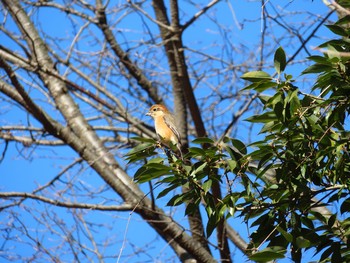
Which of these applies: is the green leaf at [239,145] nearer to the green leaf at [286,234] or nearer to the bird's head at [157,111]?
the green leaf at [286,234]

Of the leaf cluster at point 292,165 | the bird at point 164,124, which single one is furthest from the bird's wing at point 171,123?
the leaf cluster at point 292,165

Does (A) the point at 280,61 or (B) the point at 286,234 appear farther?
(A) the point at 280,61

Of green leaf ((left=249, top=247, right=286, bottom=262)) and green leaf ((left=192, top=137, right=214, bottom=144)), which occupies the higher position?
green leaf ((left=192, top=137, right=214, bottom=144))

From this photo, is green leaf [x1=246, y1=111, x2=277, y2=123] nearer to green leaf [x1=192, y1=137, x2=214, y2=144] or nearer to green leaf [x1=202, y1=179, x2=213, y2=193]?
green leaf [x1=192, y1=137, x2=214, y2=144]

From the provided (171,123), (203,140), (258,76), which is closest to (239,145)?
(203,140)

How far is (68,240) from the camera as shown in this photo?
5.58m

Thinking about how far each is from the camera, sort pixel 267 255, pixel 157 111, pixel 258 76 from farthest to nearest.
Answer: pixel 157 111
pixel 258 76
pixel 267 255

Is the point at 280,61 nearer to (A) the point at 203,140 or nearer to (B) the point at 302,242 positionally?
(A) the point at 203,140

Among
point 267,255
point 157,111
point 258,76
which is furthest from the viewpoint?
point 157,111

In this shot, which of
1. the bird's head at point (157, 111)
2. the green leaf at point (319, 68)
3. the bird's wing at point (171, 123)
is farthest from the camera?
the bird's head at point (157, 111)

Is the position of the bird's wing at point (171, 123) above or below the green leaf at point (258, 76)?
above

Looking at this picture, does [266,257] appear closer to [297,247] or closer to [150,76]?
[297,247]

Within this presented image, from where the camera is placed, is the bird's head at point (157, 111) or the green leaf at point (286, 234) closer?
the green leaf at point (286, 234)

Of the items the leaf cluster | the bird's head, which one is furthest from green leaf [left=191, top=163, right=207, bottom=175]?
the bird's head
